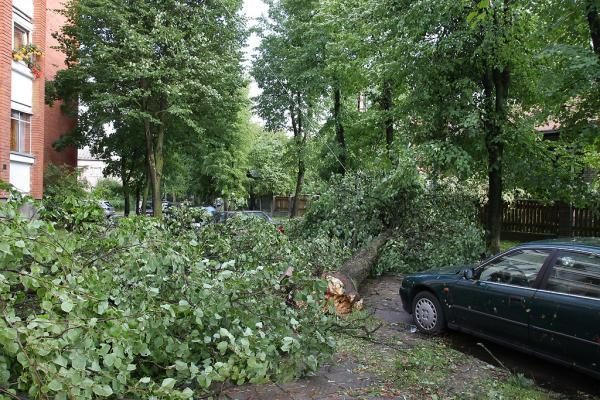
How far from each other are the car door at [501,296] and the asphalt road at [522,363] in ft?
1.01

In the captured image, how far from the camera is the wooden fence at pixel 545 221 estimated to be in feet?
55.0

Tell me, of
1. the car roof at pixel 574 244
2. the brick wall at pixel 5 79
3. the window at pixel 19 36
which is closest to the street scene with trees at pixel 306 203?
the car roof at pixel 574 244

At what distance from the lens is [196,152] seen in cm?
2580

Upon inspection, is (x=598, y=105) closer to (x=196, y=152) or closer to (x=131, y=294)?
(x=131, y=294)

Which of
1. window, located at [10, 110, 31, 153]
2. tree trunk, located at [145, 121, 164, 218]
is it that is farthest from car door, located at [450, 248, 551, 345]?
window, located at [10, 110, 31, 153]

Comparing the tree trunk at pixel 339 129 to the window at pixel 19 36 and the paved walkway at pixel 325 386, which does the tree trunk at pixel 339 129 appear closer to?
the window at pixel 19 36

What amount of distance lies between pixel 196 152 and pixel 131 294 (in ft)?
75.4

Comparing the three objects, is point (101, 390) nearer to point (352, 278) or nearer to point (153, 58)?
point (352, 278)

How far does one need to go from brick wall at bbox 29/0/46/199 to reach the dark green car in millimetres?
17522

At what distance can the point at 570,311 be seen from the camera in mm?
4691

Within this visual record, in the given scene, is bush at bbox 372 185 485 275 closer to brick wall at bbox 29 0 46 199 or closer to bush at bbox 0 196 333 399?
bush at bbox 0 196 333 399

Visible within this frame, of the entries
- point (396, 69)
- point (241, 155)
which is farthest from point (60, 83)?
point (396, 69)

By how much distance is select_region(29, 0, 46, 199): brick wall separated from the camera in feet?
60.6

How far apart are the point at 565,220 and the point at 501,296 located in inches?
547
